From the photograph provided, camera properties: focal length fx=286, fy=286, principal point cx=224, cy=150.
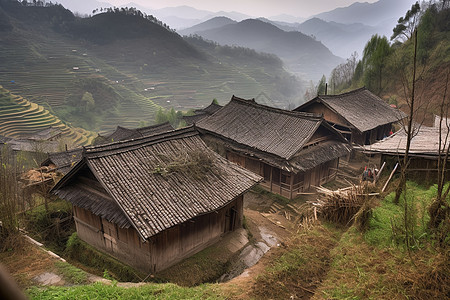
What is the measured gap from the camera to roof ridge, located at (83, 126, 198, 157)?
11.9 meters

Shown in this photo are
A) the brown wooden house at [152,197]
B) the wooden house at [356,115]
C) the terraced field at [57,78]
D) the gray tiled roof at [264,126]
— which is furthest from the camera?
the terraced field at [57,78]

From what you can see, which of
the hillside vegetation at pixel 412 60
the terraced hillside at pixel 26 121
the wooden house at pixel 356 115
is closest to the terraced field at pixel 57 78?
the terraced hillside at pixel 26 121

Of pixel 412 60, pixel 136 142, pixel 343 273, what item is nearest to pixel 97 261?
pixel 136 142

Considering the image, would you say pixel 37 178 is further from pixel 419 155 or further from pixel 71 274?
pixel 419 155

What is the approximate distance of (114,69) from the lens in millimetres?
115625

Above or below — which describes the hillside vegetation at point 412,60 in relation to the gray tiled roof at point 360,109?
above

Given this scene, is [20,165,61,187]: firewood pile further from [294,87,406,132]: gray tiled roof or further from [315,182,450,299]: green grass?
[294,87,406,132]: gray tiled roof

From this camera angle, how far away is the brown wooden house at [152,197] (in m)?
11.1

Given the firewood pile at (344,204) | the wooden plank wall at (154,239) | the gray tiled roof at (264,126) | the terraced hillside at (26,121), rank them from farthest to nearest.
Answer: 1. the terraced hillside at (26,121)
2. the gray tiled roof at (264,126)
3. the wooden plank wall at (154,239)
4. the firewood pile at (344,204)

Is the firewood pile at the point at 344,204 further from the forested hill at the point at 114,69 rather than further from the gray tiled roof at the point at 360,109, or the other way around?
the forested hill at the point at 114,69

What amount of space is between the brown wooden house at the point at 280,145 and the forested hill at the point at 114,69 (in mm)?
60068

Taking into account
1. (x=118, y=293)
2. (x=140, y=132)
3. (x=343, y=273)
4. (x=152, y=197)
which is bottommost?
(x=140, y=132)

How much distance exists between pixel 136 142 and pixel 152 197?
3.18 metres

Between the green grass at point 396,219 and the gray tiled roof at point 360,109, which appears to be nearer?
the green grass at point 396,219
